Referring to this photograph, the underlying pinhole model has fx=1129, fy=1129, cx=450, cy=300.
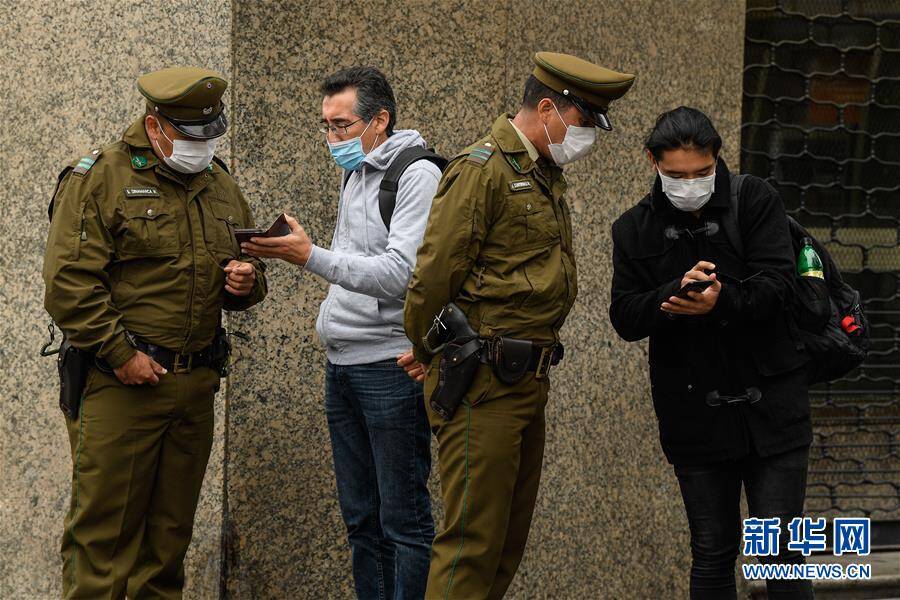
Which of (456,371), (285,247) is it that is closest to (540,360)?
(456,371)

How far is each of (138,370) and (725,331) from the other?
6.15 ft

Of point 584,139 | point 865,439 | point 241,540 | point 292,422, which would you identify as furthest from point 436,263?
point 865,439

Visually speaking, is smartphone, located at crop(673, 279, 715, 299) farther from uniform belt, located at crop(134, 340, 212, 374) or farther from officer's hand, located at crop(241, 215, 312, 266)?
uniform belt, located at crop(134, 340, 212, 374)

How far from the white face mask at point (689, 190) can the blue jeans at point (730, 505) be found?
835mm

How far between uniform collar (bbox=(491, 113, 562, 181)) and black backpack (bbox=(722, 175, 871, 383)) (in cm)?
65

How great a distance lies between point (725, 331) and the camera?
12.0 ft

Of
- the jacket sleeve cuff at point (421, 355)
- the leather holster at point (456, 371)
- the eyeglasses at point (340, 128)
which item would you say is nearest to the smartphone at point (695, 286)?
the leather holster at point (456, 371)

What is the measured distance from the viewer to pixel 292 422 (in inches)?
186

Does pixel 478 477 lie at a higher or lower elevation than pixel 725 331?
lower

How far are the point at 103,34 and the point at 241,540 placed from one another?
84.1 inches

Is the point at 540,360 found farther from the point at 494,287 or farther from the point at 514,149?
the point at 514,149

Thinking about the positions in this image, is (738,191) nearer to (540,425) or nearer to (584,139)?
(584,139)

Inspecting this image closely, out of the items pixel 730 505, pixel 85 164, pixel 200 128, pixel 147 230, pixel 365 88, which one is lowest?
pixel 730 505

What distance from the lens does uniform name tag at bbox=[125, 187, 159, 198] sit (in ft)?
11.7
